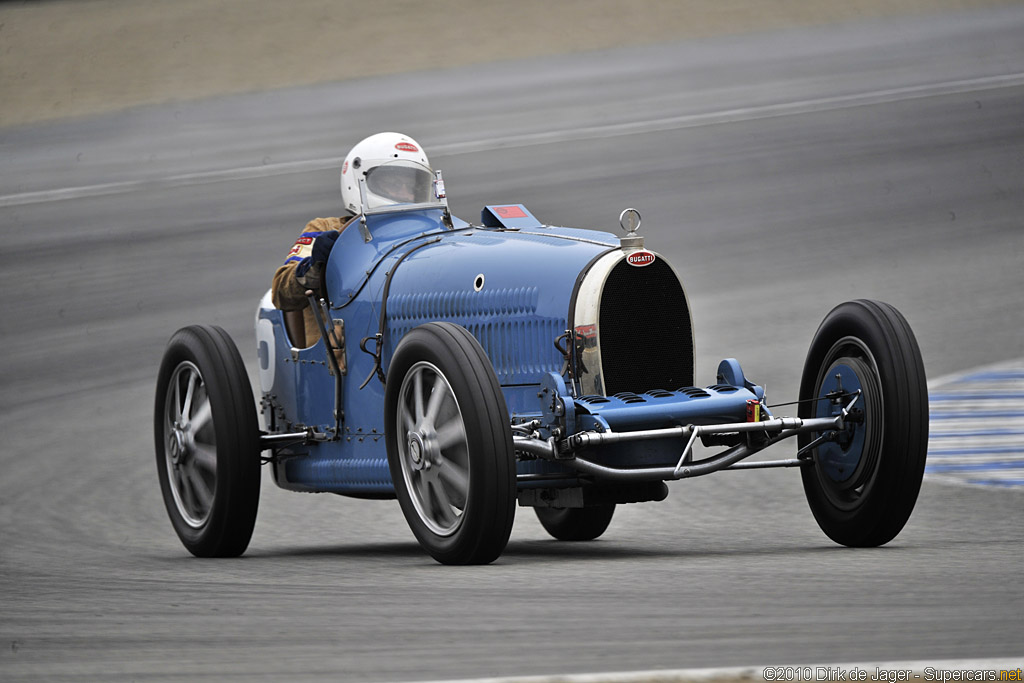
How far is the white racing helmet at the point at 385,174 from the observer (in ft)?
34.1

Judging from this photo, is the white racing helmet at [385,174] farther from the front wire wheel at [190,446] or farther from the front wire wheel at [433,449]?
the front wire wheel at [433,449]

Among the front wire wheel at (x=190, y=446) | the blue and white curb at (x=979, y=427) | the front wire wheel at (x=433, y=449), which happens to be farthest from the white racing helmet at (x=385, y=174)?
the blue and white curb at (x=979, y=427)

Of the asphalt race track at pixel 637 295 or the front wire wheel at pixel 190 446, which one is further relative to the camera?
the front wire wheel at pixel 190 446

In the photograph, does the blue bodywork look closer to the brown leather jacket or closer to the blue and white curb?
the brown leather jacket

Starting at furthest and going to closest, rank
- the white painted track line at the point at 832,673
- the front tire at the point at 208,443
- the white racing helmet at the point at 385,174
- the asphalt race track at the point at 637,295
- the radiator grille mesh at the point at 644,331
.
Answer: the white racing helmet at the point at 385,174
the front tire at the point at 208,443
the radiator grille mesh at the point at 644,331
the asphalt race track at the point at 637,295
the white painted track line at the point at 832,673

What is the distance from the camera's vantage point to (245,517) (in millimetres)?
9805

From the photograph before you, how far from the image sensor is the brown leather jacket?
10.0m

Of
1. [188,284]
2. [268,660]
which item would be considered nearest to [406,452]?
[268,660]

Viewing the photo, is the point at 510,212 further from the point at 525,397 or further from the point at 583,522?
the point at 583,522

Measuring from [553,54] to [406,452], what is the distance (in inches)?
836

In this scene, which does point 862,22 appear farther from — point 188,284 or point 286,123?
point 188,284

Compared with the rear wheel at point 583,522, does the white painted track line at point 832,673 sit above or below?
above

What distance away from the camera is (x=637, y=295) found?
28.2 feet

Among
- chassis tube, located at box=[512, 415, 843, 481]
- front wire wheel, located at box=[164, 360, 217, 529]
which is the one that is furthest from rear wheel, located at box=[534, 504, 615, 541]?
chassis tube, located at box=[512, 415, 843, 481]
